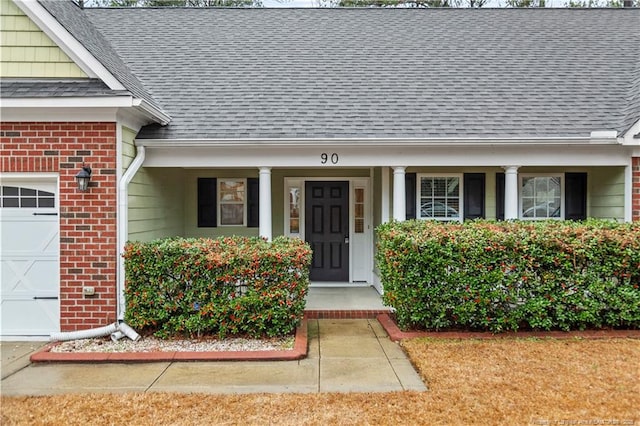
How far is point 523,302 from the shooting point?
6.18 metres

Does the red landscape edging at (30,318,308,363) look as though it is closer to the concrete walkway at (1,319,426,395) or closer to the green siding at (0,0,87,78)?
the concrete walkway at (1,319,426,395)

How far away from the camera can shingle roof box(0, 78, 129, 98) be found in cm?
595

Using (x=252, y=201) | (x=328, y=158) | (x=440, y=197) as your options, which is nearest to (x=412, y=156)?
(x=328, y=158)

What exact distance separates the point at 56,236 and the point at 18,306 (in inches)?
44.7

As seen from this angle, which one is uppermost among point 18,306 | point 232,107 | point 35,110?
point 232,107

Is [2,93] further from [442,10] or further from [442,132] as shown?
[442,10]

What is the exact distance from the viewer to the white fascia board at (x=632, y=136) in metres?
7.21

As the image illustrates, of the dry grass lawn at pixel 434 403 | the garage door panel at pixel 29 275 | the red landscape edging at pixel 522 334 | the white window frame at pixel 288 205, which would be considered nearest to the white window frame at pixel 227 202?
the white window frame at pixel 288 205

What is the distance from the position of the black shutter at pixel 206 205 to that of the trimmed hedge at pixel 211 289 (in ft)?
11.6

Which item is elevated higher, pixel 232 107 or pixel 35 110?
pixel 232 107

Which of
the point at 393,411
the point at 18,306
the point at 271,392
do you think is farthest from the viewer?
the point at 18,306

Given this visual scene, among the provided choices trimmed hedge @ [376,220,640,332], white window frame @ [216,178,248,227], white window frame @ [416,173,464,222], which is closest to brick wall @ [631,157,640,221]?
trimmed hedge @ [376,220,640,332]

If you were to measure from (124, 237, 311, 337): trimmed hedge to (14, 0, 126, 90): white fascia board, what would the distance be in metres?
2.34

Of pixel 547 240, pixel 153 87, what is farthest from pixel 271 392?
pixel 153 87
